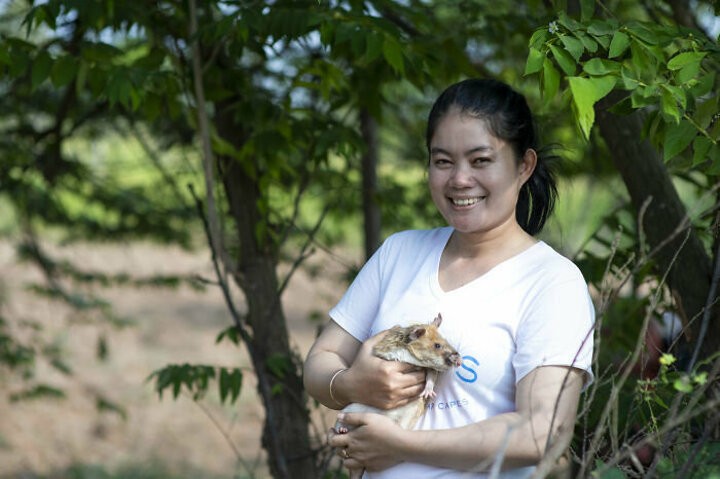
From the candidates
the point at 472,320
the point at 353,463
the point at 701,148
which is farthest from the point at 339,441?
the point at 701,148

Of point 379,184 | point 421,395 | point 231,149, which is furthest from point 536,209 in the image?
point 379,184

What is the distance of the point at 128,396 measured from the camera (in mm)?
11461

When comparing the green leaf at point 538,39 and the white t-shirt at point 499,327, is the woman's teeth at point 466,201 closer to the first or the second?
the white t-shirt at point 499,327

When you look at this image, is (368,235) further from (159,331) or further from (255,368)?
(159,331)

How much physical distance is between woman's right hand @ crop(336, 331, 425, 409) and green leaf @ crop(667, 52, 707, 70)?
0.99 metres

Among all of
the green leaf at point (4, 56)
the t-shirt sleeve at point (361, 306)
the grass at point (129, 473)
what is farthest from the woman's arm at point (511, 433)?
the grass at point (129, 473)

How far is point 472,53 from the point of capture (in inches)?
215

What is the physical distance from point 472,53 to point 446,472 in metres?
3.85

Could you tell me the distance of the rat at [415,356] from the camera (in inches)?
78.6

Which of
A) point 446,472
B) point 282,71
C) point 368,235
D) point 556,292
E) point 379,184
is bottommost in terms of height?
point 446,472

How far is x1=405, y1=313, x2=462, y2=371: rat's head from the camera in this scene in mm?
1991

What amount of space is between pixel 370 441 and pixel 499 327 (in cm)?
39

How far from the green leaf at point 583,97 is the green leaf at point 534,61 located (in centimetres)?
11

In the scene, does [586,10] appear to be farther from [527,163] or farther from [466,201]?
[466,201]
